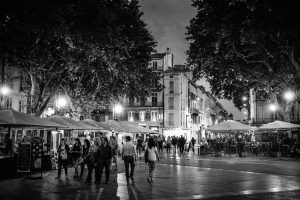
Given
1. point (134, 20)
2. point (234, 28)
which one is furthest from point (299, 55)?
point (134, 20)

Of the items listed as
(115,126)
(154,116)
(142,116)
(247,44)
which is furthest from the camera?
(142,116)

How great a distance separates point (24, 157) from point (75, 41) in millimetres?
9875

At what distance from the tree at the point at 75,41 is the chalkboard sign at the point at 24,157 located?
7.94 metres

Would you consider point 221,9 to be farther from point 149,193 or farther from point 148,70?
point 149,193

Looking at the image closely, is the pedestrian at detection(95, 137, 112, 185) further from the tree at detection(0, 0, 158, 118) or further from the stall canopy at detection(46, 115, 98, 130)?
the tree at detection(0, 0, 158, 118)

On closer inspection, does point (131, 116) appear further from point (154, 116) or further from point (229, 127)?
point (229, 127)

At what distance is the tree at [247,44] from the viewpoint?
838 inches

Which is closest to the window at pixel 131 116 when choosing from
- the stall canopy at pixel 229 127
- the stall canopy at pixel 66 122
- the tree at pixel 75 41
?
the tree at pixel 75 41

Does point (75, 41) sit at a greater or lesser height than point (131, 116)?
greater

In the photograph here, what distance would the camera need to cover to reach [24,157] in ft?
46.4

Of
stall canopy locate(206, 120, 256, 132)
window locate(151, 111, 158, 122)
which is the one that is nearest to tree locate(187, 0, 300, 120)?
stall canopy locate(206, 120, 256, 132)

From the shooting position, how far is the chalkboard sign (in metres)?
14.0

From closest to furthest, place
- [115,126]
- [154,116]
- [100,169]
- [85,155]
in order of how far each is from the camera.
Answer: [100,169] → [85,155] → [115,126] → [154,116]

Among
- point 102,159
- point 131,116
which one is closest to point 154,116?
point 131,116
